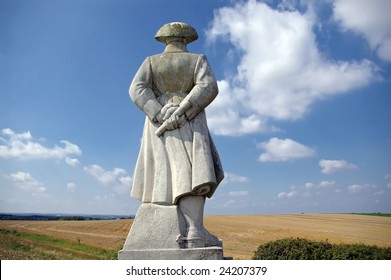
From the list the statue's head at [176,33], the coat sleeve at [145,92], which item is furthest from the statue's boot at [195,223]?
the statue's head at [176,33]

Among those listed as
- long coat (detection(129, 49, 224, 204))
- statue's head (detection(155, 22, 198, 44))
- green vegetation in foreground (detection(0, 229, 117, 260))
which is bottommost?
green vegetation in foreground (detection(0, 229, 117, 260))

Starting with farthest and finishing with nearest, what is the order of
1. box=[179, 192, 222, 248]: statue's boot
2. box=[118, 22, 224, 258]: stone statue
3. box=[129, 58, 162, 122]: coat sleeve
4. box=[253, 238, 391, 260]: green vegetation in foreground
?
box=[253, 238, 391, 260]: green vegetation in foreground
box=[129, 58, 162, 122]: coat sleeve
box=[118, 22, 224, 258]: stone statue
box=[179, 192, 222, 248]: statue's boot

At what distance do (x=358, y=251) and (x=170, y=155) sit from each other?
21.1 ft

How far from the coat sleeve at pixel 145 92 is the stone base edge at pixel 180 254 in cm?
217

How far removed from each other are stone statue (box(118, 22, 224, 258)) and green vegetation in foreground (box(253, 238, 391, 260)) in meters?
5.34

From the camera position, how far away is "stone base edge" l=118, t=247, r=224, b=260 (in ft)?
22.2

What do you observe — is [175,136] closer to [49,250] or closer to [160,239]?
[160,239]

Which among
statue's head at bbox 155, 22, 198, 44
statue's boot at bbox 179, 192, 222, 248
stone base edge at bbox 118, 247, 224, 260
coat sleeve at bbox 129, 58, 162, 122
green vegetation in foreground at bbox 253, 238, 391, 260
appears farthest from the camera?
green vegetation in foreground at bbox 253, 238, 391, 260

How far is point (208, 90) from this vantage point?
297 inches

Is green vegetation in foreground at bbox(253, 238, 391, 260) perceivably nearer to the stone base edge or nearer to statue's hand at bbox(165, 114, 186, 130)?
the stone base edge

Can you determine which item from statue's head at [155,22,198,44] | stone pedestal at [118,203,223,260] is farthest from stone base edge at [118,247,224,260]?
statue's head at [155,22,198,44]

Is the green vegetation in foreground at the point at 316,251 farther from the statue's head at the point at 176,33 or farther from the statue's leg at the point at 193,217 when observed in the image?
the statue's head at the point at 176,33

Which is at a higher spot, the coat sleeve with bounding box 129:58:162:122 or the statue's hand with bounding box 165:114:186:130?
the coat sleeve with bounding box 129:58:162:122
